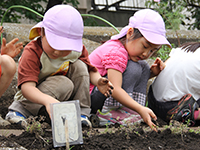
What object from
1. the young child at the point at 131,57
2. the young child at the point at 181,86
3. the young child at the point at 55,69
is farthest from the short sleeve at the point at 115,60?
the young child at the point at 181,86

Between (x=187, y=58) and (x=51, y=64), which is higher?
(x=51, y=64)

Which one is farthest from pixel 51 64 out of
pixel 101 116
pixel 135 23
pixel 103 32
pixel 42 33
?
pixel 103 32

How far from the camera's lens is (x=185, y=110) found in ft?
7.57

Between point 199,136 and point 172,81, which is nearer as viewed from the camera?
point 199,136

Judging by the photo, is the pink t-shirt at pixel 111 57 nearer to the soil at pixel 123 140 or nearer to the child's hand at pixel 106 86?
the child's hand at pixel 106 86

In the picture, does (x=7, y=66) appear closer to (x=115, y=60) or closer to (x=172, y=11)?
(x=115, y=60)

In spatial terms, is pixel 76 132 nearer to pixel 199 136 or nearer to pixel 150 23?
pixel 199 136

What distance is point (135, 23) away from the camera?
7.69 feet

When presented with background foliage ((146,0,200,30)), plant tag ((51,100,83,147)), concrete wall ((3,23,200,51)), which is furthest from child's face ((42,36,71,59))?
background foliage ((146,0,200,30))

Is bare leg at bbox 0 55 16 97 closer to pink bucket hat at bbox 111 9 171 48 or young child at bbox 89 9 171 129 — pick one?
young child at bbox 89 9 171 129

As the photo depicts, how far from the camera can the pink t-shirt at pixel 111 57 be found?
7.20 ft

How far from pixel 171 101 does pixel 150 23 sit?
74 centimetres

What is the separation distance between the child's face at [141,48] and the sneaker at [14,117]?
40.5 inches

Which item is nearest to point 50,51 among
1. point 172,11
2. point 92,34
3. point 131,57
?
point 131,57
